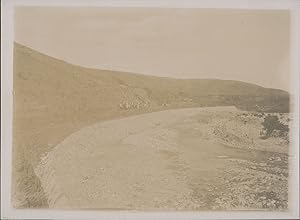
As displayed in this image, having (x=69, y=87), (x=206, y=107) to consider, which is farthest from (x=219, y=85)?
(x=69, y=87)

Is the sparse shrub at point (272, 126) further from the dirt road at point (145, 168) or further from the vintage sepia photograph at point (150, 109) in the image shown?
the dirt road at point (145, 168)

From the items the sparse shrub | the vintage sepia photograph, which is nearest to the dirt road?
the vintage sepia photograph

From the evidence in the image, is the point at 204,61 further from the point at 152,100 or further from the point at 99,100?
the point at 99,100

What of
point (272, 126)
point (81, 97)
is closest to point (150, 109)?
point (81, 97)

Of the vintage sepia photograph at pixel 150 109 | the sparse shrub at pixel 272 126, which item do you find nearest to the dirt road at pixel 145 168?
the vintage sepia photograph at pixel 150 109

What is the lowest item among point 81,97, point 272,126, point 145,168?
point 145,168

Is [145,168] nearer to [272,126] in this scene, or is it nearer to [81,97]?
[81,97]
